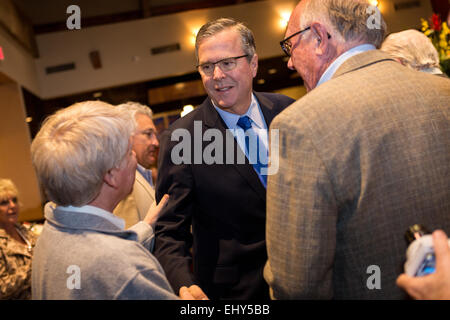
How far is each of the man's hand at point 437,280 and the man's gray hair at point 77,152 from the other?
0.88 m

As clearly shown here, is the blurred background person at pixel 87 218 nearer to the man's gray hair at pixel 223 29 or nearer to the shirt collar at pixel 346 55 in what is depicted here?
the shirt collar at pixel 346 55

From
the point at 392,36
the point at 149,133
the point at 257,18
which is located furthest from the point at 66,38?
the point at 392,36

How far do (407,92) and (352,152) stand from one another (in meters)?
0.27

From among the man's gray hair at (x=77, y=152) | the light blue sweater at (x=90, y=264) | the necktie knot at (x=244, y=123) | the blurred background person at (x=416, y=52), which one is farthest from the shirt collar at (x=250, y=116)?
the blurred background person at (x=416, y=52)

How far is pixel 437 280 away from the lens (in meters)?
0.94

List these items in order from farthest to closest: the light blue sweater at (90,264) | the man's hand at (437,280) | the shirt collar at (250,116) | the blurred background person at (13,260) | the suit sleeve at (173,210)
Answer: the blurred background person at (13,260)
the shirt collar at (250,116)
the suit sleeve at (173,210)
the light blue sweater at (90,264)
the man's hand at (437,280)

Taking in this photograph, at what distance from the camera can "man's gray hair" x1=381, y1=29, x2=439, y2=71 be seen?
238cm

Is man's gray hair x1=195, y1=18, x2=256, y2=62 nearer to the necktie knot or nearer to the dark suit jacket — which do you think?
the necktie knot

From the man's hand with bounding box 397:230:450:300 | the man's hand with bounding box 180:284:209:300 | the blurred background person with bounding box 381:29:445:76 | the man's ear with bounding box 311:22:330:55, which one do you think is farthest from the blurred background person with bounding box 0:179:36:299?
the blurred background person with bounding box 381:29:445:76

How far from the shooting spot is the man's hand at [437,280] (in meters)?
0.92

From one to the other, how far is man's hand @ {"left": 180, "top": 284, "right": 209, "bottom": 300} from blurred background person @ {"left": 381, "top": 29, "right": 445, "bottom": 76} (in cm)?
178

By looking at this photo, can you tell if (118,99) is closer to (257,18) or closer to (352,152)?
(257,18)

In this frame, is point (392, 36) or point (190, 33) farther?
point (190, 33)

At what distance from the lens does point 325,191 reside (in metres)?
1.14
